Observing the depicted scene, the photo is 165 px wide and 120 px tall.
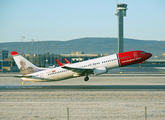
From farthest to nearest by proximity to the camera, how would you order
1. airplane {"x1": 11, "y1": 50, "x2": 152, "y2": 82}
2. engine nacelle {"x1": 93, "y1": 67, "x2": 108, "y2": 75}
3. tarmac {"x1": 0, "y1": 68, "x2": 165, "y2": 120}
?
airplane {"x1": 11, "y1": 50, "x2": 152, "y2": 82}, engine nacelle {"x1": 93, "y1": 67, "x2": 108, "y2": 75}, tarmac {"x1": 0, "y1": 68, "x2": 165, "y2": 120}

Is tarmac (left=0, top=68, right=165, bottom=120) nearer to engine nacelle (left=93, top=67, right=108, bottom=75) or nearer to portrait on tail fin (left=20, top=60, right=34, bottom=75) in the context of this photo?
engine nacelle (left=93, top=67, right=108, bottom=75)

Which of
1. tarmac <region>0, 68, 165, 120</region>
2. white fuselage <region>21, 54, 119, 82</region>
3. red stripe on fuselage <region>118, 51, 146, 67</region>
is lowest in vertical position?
tarmac <region>0, 68, 165, 120</region>

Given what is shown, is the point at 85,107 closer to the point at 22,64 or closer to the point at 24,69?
the point at 24,69

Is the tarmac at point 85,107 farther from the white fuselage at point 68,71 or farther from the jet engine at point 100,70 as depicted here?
the white fuselage at point 68,71

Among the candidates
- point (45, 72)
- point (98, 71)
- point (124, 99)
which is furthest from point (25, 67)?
point (124, 99)

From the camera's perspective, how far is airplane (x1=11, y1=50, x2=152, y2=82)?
52875 millimetres

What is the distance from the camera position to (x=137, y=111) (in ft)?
88.4

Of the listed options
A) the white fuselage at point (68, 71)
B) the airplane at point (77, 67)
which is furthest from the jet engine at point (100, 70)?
the white fuselage at point (68, 71)

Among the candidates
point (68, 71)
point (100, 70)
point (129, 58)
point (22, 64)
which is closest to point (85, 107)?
point (100, 70)

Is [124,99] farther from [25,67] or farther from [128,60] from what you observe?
[25,67]

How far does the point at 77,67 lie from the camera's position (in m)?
54.5

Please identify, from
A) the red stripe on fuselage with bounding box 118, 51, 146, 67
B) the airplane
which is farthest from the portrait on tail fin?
the red stripe on fuselage with bounding box 118, 51, 146, 67

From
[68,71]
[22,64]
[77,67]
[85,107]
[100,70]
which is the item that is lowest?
[85,107]

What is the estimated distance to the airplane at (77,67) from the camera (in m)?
52.9
